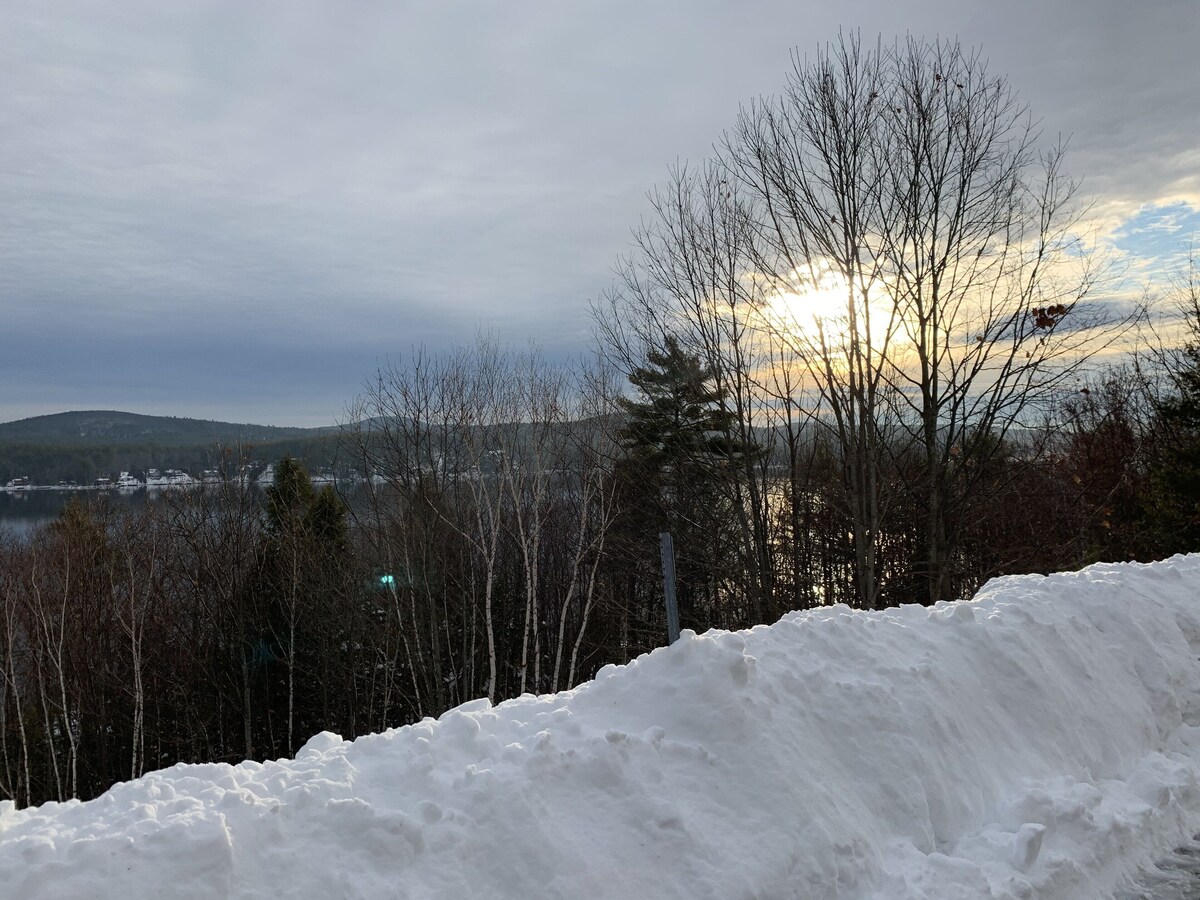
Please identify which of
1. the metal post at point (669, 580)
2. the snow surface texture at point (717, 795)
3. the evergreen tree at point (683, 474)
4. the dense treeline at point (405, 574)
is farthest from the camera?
the dense treeline at point (405, 574)

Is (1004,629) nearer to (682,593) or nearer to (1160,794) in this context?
(1160,794)

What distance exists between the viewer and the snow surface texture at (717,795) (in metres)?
2.88

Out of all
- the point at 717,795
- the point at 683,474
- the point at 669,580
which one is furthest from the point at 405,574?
the point at 717,795

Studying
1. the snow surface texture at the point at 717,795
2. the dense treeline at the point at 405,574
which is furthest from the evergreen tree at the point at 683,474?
the snow surface texture at the point at 717,795

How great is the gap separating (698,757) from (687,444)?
12.0 m

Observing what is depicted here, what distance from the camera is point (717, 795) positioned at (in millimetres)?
3521

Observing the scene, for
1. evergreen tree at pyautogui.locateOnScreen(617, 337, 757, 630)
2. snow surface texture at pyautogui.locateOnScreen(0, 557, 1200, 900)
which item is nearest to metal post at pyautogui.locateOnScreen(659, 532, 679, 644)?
snow surface texture at pyautogui.locateOnScreen(0, 557, 1200, 900)

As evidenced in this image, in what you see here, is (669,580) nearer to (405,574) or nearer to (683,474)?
(683,474)

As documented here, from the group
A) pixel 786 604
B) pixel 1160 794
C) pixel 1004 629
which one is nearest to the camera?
pixel 1160 794

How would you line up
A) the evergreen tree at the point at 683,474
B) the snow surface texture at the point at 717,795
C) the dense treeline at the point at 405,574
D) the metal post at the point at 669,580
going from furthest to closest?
the dense treeline at the point at 405,574 < the evergreen tree at the point at 683,474 < the metal post at the point at 669,580 < the snow surface texture at the point at 717,795

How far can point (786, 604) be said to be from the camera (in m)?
15.4

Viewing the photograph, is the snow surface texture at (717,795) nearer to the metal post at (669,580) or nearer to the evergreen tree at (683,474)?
the metal post at (669,580)

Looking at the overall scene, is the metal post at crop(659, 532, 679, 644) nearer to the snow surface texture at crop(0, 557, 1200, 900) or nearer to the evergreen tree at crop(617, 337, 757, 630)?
the snow surface texture at crop(0, 557, 1200, 900)

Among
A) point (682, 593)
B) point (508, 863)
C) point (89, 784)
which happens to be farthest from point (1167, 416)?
point (89, 784)
